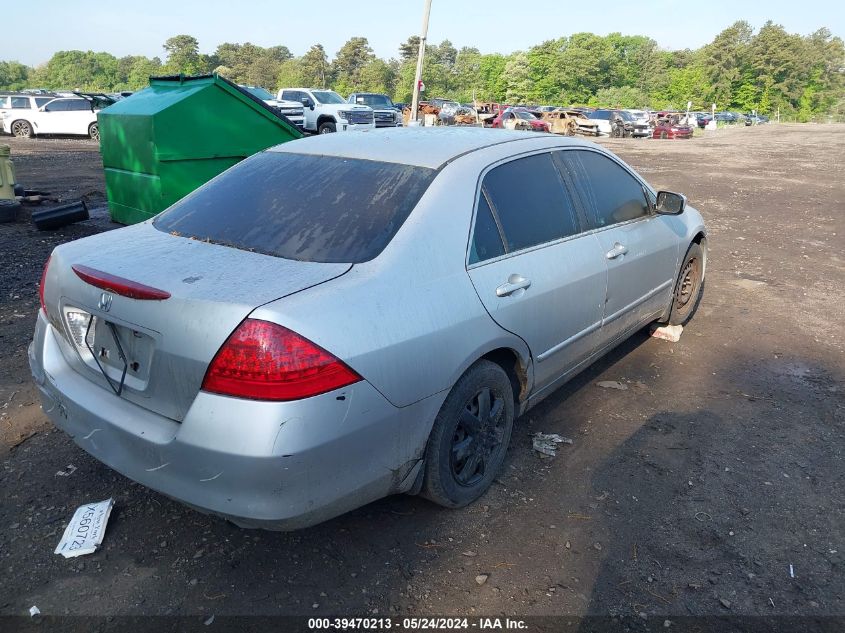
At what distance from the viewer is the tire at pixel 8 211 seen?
8.45 meters

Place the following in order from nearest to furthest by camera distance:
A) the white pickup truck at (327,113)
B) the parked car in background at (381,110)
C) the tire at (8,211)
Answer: the tire at (8,211), the white pickup truck at (327,113), the parked car in background at (381,110)

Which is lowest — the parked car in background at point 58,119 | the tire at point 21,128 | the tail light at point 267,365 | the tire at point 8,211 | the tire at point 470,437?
the tire at point 21,128

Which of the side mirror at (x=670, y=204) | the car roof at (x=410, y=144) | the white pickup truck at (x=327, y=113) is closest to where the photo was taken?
the car roof at (x=410, y=144)

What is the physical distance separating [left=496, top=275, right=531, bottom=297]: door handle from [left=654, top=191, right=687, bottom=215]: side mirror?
1868mm

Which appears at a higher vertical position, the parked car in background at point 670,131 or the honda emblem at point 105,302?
the honda emblem at point 105,302

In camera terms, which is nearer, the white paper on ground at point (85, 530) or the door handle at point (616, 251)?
the white paper on ground at point (85, 530)

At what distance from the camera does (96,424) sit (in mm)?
2473

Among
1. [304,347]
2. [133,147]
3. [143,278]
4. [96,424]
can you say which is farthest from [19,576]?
[133,147]

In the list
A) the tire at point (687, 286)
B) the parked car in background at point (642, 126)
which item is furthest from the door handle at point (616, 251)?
the parked car in background at point (642, 126)

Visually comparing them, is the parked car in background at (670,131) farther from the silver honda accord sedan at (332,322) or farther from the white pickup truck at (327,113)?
the silver honda accord sedan at (332,322)

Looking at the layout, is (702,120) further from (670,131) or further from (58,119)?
(58,119)

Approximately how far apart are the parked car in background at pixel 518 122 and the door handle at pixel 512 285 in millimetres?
30636

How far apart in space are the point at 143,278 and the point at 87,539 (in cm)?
120

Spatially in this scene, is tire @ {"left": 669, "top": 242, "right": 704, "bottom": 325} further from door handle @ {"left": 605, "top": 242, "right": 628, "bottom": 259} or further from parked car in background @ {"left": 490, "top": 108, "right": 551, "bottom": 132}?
parked car in background @ {"left": 490, "top": 108, "right": 551, "bottom": 132}
